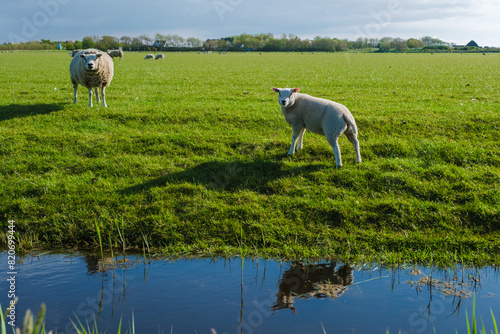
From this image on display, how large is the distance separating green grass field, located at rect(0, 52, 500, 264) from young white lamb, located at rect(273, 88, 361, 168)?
2.31 feet

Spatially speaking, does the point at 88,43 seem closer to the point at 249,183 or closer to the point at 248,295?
the point at 249,183

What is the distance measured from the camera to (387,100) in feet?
58.0

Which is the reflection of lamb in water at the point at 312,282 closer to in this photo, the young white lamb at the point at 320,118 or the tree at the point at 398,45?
the young white lamb at the point at 320,118

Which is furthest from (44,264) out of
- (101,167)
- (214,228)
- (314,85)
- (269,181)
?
(314,85)

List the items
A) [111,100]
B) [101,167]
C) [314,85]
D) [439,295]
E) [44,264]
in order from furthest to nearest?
[314,85]
[111,100]
[101,167]
[44,264]
[439,295]

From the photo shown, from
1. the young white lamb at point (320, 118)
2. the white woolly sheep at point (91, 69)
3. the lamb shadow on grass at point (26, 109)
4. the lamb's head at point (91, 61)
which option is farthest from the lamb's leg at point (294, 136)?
the lamb shadow on grass at point (26, 109)

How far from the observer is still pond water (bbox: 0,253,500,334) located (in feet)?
17.2

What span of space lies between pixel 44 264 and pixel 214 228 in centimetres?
303

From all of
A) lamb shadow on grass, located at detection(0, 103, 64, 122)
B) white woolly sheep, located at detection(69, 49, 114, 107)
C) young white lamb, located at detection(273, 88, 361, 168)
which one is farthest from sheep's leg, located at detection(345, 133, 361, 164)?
lamb shadow on grass, located at detection(0, 103, 64, 122)

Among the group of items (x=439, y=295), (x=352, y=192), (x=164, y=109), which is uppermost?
(x=164, y=109)

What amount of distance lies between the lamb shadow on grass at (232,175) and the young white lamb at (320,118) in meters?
0.86

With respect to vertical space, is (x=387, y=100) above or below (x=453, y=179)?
above

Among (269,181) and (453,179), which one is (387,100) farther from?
(269,181)

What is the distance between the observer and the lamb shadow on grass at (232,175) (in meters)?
9.70
